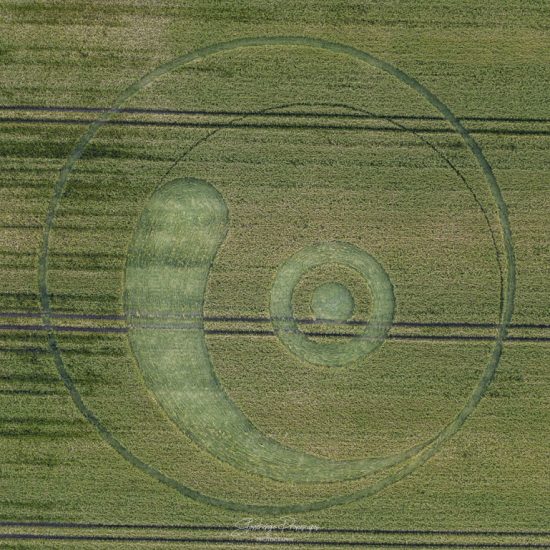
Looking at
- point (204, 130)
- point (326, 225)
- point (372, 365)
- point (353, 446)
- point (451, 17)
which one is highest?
point (451, 17)

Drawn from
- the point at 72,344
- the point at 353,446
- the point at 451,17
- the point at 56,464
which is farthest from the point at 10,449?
the point at 451,17

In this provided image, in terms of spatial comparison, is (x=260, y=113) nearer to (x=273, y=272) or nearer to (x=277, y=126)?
(x=277, y=126)

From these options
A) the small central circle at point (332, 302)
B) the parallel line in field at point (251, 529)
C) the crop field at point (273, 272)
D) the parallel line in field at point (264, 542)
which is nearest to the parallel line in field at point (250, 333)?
the crop field at point (273, 272)

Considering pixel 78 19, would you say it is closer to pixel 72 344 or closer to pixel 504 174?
pixel 72 344

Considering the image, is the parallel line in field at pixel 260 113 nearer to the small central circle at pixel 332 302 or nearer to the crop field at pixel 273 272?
the crop field at pixel 273 272

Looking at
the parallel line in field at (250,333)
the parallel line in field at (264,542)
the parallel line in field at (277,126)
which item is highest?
the parallel line in field at (277,126)

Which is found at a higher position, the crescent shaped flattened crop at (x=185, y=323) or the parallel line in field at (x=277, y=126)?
the parallel line in field at (x=277, y=126)
